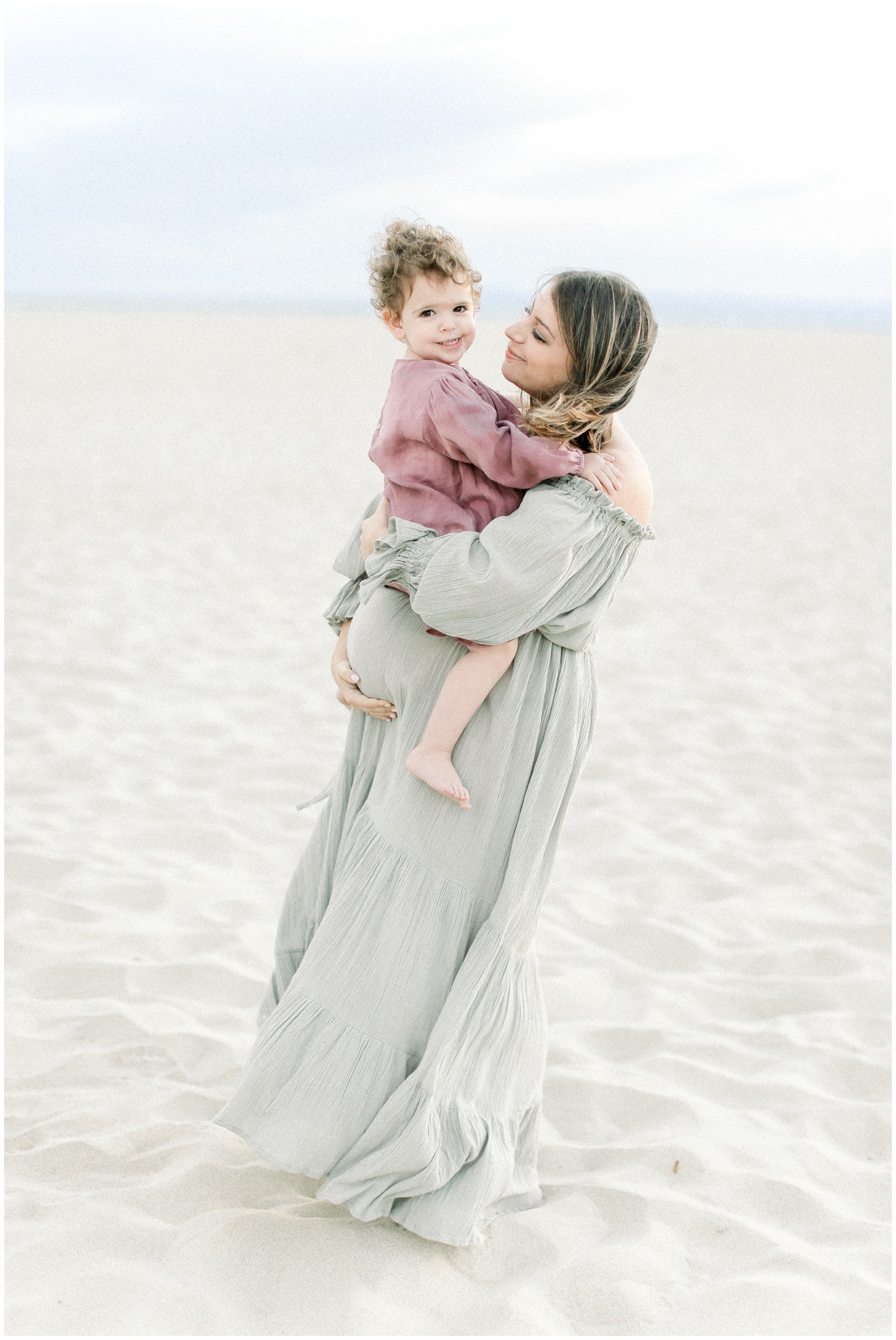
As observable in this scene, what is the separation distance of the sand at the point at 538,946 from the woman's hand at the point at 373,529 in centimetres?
143

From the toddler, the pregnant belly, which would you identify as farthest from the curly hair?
the pregnant belly

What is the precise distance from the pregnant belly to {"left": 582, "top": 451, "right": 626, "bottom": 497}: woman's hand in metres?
0.43

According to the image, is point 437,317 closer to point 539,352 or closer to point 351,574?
point 539,352

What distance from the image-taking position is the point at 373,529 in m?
2.69

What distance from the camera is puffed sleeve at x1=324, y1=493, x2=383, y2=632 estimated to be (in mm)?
2822

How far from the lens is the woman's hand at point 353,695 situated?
271 centimetres

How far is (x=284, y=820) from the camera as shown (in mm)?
5027

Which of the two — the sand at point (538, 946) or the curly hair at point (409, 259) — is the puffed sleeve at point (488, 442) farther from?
the sand at point (538, 946)

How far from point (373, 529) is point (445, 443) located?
319 mm

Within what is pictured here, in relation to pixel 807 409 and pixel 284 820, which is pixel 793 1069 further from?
pixel 807 409

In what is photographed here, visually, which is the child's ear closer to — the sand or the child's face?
the child's face

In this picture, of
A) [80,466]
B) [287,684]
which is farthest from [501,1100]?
[80,466]

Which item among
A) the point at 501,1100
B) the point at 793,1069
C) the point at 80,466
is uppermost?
the point at 80,466

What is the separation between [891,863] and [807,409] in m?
16.4
